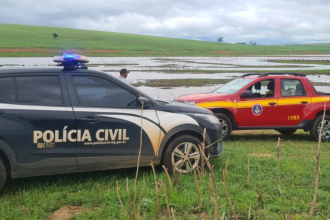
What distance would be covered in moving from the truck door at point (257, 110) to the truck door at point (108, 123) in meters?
3.99

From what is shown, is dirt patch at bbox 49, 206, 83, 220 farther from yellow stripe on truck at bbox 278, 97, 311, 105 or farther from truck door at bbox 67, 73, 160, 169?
yellow stripe on truck at bbox 278, 97, 311, 105

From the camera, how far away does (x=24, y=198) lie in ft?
14.6

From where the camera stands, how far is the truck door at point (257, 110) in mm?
8773

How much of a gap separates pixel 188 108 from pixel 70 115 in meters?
1.89

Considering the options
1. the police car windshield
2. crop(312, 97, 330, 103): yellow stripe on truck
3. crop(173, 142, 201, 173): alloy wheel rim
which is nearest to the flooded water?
the police car windshield

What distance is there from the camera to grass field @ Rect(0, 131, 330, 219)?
13.4ft

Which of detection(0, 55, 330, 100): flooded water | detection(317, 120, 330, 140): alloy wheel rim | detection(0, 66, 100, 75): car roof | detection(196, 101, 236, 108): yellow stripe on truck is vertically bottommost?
detection(317, 120, 330, 140): alloy wheel rim

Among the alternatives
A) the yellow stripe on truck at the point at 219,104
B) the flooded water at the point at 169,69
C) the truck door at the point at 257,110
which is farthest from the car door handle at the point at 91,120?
the flooded water at the point at 169,69

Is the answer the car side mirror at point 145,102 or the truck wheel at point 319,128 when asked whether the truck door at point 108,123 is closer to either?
the car side mirror at point 145,102

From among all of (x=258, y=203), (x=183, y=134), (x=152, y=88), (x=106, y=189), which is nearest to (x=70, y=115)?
(x=106, y=189)

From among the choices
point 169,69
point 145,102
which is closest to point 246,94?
point 145,102

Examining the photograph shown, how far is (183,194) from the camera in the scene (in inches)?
179

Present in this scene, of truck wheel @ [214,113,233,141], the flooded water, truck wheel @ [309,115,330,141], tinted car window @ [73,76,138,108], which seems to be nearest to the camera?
tinted car window @ [73,76,138,108]

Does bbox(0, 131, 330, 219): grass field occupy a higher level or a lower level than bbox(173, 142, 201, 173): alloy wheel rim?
lower
